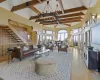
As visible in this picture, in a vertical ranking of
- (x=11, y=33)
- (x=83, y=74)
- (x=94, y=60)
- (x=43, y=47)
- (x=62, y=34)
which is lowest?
(x=83, y=74)

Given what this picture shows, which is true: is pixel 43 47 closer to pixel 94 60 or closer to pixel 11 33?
pixel 11 33

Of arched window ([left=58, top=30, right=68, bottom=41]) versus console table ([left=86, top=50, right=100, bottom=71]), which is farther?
arched window ([left=58, top=30, right=68, bottom=41])

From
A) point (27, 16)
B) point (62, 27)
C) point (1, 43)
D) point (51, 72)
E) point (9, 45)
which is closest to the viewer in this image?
point (51, 72)

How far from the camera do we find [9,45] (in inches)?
313

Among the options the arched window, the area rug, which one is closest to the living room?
the area rug

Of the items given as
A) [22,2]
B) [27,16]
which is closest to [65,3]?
[22,2]

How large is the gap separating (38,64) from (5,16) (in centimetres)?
514

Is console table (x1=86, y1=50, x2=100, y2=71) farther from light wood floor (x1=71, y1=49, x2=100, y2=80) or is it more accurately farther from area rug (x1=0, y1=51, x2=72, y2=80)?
area rug (x1=0, y1=51, x2=72, y2=80)

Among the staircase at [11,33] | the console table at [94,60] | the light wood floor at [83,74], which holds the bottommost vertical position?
the light wood floor at [83,74]

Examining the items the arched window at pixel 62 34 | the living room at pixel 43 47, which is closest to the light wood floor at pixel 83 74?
the living room at pixel 43 47

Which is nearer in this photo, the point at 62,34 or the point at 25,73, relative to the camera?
the point at 25,73

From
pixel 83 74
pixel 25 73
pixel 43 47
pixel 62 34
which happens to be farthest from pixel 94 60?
pixel 62 34

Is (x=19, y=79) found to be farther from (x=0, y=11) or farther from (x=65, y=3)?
(x=65, y=3)

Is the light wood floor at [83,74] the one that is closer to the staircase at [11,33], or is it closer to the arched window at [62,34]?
the staircase at [11,33]
